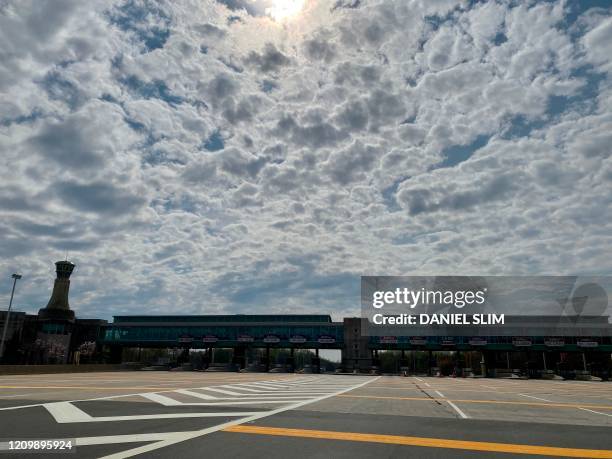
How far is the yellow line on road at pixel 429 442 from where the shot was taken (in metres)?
7.12

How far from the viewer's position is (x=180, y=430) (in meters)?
8.05

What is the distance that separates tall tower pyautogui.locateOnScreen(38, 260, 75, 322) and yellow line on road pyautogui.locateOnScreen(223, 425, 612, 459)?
116 m

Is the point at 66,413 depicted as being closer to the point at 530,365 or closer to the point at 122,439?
the point at 122,439

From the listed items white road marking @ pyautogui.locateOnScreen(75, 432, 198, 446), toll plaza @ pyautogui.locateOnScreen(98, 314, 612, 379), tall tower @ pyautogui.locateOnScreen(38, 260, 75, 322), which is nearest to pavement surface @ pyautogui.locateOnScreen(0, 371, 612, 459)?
white road marking @ pyautogui.locateOnScreen(75, 432, 198, 446)

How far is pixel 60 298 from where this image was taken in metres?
116

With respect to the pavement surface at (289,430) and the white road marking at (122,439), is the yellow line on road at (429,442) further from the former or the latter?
the white road marking at (122,439)

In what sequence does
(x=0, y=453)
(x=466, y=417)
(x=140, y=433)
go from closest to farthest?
(x=0, y=453) < (x=140, y=433) < (x=466, y=417)

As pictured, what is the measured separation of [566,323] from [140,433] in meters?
88.2

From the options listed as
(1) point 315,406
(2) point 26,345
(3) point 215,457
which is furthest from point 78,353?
(3) point 215,457

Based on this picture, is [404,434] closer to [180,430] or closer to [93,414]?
[180,430]

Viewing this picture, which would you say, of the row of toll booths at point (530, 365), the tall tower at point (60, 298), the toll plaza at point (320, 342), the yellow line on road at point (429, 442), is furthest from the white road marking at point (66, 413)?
the tall tower at point (60, 298)

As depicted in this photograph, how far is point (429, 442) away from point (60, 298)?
4949 inches

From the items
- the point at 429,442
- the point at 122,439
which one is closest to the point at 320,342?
the point at 429,442

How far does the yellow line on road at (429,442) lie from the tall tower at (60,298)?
116 meters
